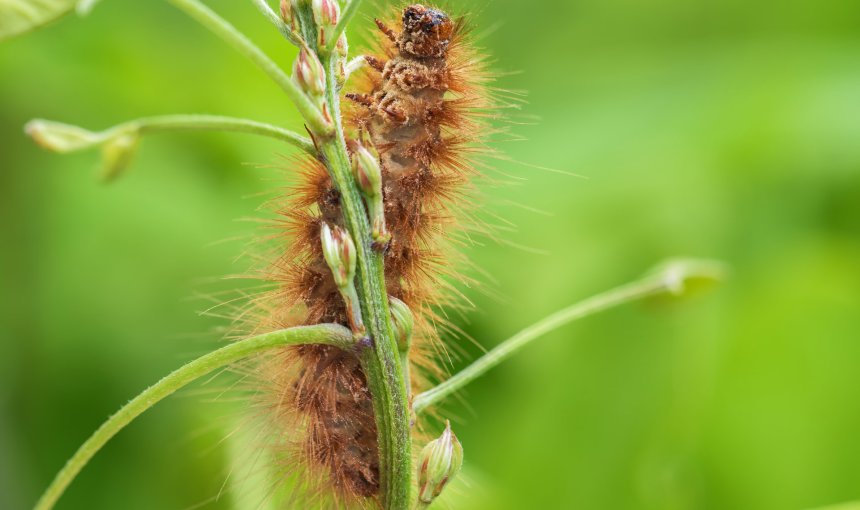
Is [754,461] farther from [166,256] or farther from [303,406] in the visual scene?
[166,256]

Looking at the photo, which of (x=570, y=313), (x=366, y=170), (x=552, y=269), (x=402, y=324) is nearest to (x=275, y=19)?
(x=366, y=170)

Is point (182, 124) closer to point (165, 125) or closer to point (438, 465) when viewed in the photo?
point (165, 125)

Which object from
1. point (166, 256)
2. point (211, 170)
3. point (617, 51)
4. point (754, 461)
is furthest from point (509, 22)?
point (754, 461)

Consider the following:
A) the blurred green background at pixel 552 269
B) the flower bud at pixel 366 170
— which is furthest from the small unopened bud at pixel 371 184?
the blurred green background at pixel 552 269

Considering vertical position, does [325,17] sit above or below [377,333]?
above

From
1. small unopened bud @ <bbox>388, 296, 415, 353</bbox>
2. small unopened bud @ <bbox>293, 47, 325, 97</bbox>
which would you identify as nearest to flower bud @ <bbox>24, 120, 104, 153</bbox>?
small unopened bud @ <bbox>293, 47, 325, 97</bbox>

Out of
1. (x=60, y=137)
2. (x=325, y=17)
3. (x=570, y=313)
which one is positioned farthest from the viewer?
(x=570, y=313)

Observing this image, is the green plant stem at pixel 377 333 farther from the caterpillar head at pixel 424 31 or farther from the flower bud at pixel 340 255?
the caterpillar head at pixel 424 31
